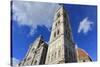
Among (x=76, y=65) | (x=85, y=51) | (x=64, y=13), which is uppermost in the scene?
(x=64, y=13)

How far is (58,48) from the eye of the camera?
2361 millimetres

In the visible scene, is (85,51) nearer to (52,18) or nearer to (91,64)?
(91,64)

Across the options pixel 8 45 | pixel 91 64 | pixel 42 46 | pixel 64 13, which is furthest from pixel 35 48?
pixel 91 64

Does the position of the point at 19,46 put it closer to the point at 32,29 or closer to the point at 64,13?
the point at 32,29

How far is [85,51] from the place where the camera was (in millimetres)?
2482

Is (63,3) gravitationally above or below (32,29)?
above

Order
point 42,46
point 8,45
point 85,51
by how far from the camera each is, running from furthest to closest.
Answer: point 85,51, point 42,46, point 8,45

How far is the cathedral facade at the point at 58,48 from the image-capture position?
7.45ft

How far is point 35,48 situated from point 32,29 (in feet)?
0.66

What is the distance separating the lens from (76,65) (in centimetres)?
245

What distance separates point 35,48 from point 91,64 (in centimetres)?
70

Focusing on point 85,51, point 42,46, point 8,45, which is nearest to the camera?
point 8,45

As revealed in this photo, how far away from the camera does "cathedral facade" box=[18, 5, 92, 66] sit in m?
2.27

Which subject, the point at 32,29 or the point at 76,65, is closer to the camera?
the point at 32,29
